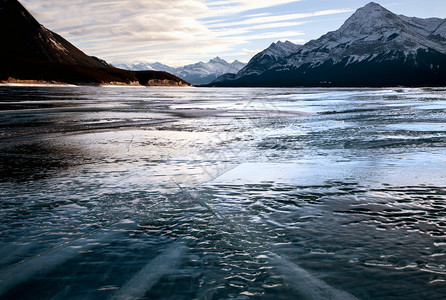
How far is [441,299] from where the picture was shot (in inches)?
A: 169

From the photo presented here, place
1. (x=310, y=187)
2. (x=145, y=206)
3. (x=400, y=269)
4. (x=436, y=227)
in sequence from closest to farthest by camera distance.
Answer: (x=400, y=269)
(x=436, y=227)
(x=145, y=206)
(x=310, y=187)

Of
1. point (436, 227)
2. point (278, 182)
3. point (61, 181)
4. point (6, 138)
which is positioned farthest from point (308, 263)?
point (6, 138)

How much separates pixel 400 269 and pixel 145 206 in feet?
16.4

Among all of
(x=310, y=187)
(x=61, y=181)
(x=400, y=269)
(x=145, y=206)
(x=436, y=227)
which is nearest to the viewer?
(x=400, y=269)

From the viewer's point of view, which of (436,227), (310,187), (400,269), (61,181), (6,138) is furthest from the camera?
(6,138)

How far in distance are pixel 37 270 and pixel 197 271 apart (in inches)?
88.6

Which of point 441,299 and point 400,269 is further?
point 400,269

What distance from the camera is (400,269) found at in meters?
5.05

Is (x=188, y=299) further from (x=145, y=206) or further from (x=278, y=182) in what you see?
(x=278, y=182)

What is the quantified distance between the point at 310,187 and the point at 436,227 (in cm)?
324

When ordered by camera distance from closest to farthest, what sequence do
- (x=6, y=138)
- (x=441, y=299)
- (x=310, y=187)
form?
(x=441, y=299) < (x=310, y=187) < (x=6, y=138)

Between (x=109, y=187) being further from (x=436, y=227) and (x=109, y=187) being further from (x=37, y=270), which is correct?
(x=436, y=227)

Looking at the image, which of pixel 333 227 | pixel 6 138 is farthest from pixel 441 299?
pixel 6 138

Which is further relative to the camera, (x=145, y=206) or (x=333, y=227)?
(x=145, y=206)
